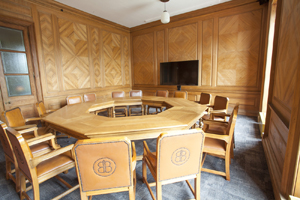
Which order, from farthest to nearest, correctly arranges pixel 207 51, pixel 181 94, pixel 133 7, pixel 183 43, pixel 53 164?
pixel 183 43
pixel 207 51
pixel 133 7
pixel 181 94
pixel 53 164

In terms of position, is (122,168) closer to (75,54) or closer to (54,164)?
(54,164)

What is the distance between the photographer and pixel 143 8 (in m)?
4.79

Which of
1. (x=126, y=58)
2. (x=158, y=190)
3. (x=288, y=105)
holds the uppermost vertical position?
(x=126, y=58)

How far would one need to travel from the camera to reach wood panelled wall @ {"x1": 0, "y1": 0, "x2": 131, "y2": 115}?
4.05m

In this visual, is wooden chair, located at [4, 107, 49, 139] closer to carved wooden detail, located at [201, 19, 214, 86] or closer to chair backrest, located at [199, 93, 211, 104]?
chair backrest, located at [199, 93, 211, 104]

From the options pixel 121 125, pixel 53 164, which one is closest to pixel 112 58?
pixel 121 125

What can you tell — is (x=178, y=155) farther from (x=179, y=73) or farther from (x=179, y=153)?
(x=179, y=73)

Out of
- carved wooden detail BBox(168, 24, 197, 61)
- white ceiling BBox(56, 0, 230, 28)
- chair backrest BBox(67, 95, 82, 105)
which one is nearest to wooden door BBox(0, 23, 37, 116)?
chair backrest BBox(67, 95, 82, 105)

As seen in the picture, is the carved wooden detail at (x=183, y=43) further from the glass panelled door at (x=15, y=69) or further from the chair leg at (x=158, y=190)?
the chair leg at (x=158, y=190)

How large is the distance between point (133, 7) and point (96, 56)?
2152 mm

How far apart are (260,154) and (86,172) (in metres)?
2.65

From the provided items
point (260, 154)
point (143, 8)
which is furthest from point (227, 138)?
point (143, 8)

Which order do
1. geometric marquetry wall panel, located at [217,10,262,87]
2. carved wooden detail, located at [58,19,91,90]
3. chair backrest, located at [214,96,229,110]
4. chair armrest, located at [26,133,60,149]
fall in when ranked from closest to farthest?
chair armrest, located at [26,133,60,149] → chair backrest, located at [214,96,229,110] → geometric marquetry wall panel, located at [217,10,262,87] → carved wooden detail, located at [58,19,91,90]

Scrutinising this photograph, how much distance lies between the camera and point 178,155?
49.1 inches
